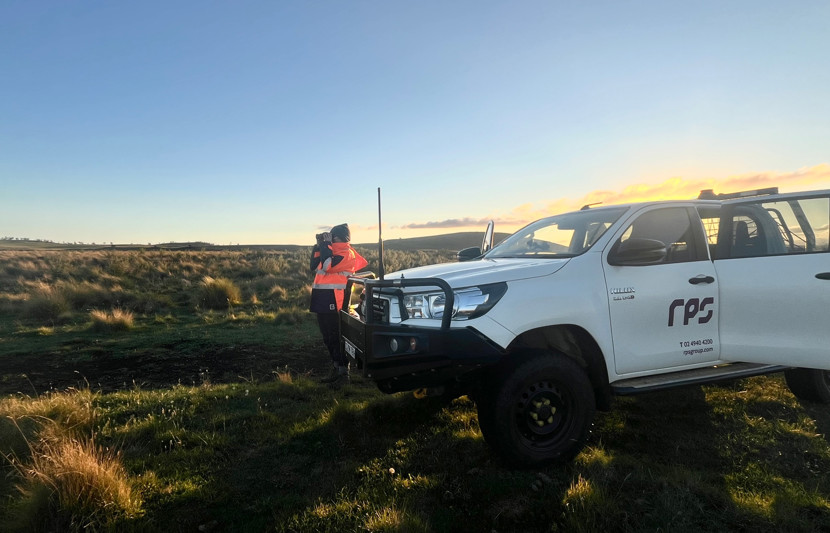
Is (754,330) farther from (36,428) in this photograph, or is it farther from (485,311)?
(36,428)

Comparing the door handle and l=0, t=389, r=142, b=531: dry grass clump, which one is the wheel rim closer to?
the door handle

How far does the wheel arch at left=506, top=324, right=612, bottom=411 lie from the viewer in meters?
3.62

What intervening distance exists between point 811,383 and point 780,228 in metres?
1.68

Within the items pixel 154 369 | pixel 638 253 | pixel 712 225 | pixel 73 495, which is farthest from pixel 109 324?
pixel 712 225

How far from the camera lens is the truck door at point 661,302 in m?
3.68

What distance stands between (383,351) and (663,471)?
7.33 ft

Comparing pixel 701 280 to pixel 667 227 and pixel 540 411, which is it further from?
pixel 540 411

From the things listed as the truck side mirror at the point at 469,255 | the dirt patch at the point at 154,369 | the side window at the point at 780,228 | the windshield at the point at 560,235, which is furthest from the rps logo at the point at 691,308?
the dirt patch at the point at 154,369

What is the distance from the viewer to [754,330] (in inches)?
159

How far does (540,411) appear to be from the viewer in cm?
346

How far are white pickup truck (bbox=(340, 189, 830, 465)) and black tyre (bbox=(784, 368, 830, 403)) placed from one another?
1099 millimetres

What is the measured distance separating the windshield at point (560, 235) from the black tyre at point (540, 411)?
3.40ft

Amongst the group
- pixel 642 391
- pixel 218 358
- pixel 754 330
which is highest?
pixel 754 330

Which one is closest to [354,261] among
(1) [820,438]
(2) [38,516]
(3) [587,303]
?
(3) [587,303]
